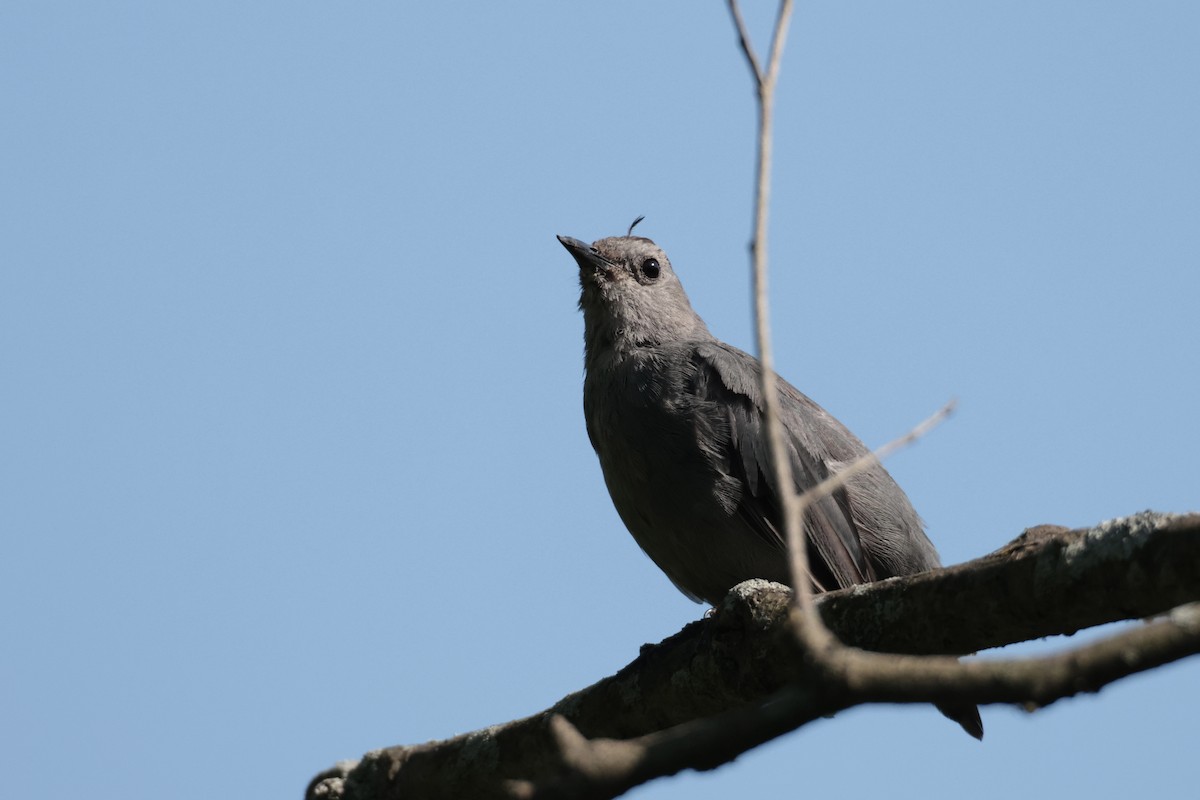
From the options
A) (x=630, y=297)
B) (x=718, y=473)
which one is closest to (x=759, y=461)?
(x=718, y=473)

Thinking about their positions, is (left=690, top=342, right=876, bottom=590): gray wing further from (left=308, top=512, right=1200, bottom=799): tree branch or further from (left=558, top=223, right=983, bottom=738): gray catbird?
(left=308, top=512, right=1200, bottom=799): tree branch

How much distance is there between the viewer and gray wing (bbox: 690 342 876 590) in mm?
6859

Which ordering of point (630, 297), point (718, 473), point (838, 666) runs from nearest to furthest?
1. point (838, 666)
2. point (718, 473)
3. point (630, 297)

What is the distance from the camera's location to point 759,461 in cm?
693

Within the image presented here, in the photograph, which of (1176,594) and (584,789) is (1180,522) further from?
(584,789)

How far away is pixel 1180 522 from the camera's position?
12.0ft

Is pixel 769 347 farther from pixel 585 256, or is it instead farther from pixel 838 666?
pixel 585 256

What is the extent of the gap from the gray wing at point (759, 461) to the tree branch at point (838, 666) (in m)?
1.17

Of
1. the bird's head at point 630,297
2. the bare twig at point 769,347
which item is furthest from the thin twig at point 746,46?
the bird's head at point 630,297

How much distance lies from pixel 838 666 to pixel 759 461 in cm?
473

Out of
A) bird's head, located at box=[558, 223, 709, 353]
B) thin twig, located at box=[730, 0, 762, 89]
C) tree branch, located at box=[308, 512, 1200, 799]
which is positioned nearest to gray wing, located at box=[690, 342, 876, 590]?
bird's head, located at box=[558, 223, 709, 353]

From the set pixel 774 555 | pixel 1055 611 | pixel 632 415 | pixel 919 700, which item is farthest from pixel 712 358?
pixel 919 700

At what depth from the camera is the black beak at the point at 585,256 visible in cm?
884

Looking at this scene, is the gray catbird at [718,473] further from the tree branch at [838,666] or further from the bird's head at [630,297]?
the tree branch at [838,666]
